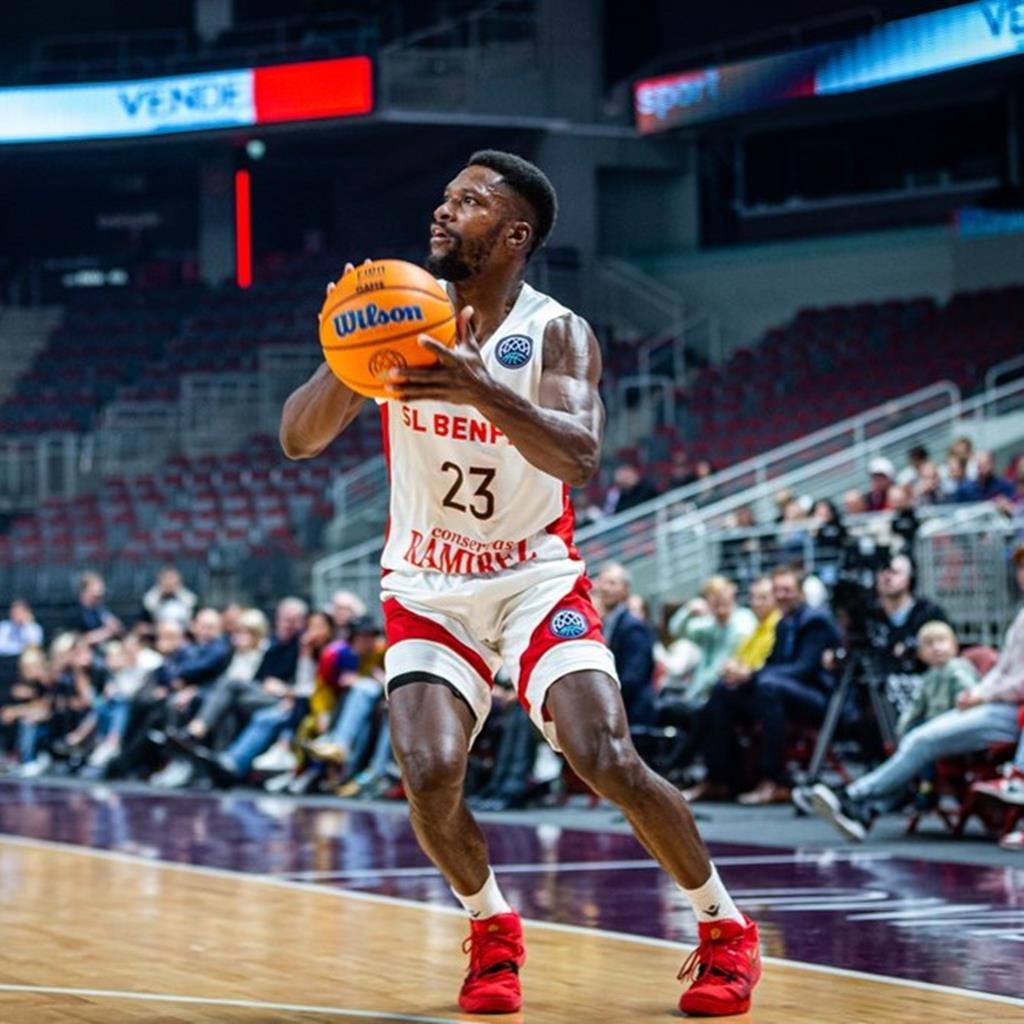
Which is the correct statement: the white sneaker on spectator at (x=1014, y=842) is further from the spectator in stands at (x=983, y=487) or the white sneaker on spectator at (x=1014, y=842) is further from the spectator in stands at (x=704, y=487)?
the spectator in stands at (x=704, y=487)

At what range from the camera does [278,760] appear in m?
14.9

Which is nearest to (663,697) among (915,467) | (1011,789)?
(1011,789)

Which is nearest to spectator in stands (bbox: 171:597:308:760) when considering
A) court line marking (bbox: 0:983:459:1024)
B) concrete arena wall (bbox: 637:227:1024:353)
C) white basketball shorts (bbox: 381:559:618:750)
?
court line marking (bbox: 0:983:459:1024)

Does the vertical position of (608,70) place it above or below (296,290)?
above

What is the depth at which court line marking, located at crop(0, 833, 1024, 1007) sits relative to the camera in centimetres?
547

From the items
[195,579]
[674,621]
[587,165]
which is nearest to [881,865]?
[674,621]

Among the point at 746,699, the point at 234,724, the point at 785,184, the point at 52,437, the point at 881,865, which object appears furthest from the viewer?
the point at 785,184

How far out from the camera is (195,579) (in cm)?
2220

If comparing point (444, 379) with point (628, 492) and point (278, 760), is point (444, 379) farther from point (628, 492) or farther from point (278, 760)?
point (628, 492)

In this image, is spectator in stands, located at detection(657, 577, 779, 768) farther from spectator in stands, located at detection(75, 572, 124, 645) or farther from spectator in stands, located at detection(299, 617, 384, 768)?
spectator in stands, located at detection(75, 572, 124, 645)

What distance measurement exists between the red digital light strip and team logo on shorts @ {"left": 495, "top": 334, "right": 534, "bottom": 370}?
25125 millimetres

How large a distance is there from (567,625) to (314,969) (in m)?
1.48

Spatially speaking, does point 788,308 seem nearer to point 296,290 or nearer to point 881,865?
point 296,290

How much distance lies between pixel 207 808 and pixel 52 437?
A: 13294 millimetres
